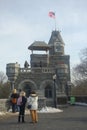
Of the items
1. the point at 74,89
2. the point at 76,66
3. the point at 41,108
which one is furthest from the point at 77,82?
the point at 41,108

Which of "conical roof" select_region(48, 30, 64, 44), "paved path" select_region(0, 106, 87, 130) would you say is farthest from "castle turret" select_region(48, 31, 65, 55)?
"paved path" select_region(0, 106, 87, 130)

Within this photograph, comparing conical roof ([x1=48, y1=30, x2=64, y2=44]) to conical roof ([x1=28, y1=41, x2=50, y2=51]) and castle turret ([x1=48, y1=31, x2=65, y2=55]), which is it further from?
conical roof ([x1=28, y1=41, x2=50, y2=51])

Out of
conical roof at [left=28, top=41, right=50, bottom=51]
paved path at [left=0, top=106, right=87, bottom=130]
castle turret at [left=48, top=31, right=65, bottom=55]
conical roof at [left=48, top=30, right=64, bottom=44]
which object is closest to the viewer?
paved path at [left=0, top=106, right=87, bottom=130]

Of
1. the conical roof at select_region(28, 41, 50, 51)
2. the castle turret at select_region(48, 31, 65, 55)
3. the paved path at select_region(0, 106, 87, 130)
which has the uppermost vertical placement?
the castle turret at select_region(48, 31, 65, 55)

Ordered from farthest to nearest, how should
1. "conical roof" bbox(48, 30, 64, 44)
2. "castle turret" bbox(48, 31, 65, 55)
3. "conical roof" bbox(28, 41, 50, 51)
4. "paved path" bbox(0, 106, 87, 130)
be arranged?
1. "conical roof" bbox(48, 30, 64, 44)
2. "castle turret" bbox(48, 31, 65, 55)
3. "conical roof" bbox(28, 41, 50, 51)
4. "paved path" bbox(0, 106, 87, 130)

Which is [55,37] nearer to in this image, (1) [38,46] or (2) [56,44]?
(2) [56,44]

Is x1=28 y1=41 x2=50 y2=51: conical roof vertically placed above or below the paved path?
above

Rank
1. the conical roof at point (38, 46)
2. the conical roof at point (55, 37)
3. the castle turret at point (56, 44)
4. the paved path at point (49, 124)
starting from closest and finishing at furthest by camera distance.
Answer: the paved path at point (49, 124)
the conical roof at point (38, 46)
the castle turret at point (56, 44)
the conical roof at point (55, 37)

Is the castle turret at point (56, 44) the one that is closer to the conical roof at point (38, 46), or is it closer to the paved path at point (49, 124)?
the conical roof at point (38, 46)

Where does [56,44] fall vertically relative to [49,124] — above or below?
above

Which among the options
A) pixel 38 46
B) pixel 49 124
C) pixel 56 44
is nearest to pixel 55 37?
pixel 56 44

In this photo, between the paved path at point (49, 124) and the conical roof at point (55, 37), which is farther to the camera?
the conical roof at point (55, 37)

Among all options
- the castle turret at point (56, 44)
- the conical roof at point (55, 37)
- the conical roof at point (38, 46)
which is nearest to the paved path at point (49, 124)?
the conical roof at point (38, 46)

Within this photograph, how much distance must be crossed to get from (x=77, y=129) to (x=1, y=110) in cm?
1391
